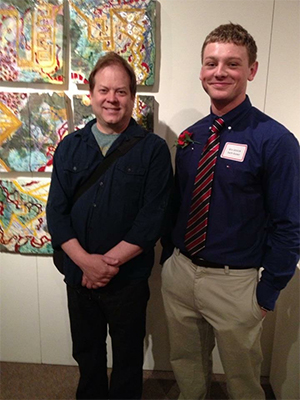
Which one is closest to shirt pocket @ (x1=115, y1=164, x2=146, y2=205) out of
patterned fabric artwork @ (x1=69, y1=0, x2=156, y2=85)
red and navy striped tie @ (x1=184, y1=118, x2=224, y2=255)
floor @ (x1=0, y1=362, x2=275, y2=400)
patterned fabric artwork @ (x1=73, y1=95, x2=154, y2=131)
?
red and navy striped tie @ (x1=184, y1=118, x2=224, y2=255)

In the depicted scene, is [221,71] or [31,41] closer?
[221,71]

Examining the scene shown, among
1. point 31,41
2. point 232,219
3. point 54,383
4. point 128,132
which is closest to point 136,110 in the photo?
point 128,132

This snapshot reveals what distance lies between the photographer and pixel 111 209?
1.37m

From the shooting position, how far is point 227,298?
1.34 m

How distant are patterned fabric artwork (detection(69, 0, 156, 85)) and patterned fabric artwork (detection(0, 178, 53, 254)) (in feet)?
2.44

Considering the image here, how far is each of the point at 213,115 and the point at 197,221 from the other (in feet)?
1.45

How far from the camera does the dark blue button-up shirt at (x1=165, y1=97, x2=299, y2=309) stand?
1.20 metres

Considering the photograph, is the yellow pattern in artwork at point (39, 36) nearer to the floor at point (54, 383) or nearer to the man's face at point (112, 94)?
the man's face at point (112, 94)

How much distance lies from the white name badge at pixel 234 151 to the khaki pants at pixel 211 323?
45 cm

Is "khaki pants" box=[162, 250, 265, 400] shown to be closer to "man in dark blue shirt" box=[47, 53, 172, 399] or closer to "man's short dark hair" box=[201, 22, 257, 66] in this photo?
"man in dark blue shirt" box=[47, 53, 172, 399]

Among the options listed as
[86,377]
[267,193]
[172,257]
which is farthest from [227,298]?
[86,377]

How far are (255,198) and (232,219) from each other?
0.12m

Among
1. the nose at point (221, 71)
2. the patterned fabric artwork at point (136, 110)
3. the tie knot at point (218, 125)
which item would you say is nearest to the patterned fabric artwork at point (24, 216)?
the patterned fabric artwork at point (136, 110)

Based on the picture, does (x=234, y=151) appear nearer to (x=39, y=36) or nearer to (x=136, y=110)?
(x=136, y=110)
